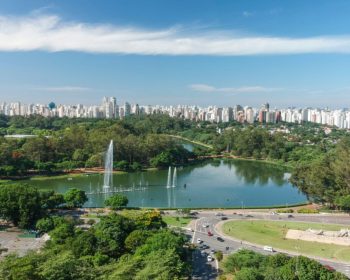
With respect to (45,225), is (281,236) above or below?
below

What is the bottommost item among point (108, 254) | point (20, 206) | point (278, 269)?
point (108, 254)

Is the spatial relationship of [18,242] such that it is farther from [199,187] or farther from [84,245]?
[199,187]

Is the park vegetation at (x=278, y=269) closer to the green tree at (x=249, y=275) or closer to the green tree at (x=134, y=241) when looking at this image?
the green tree at (x=249, y=275)

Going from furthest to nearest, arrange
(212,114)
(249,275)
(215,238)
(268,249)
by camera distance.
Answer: (212,114)
(215,238)
(268,249)
(249,275)

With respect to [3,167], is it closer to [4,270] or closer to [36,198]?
[36,198]

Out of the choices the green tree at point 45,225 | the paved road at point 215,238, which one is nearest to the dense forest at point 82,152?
the green tree at point 45,225

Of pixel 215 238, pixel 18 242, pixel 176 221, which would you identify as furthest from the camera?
pixel 176 221

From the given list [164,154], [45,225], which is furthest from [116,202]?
[164,154]

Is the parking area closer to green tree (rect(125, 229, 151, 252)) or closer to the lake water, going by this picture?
green tree (rect(125, 229, 151, 252))
